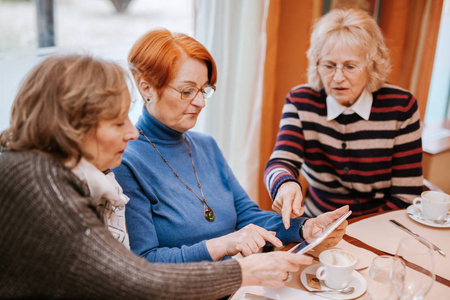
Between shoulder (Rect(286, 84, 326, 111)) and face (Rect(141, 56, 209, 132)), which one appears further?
shoulder (Rect(286, 84, 326, 111))

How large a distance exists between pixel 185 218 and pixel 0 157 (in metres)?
0.65

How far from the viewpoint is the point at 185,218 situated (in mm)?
1435

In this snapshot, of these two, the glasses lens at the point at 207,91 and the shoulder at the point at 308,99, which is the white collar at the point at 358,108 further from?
the glasses lens at the point at 207,91

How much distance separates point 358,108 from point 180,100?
0.91 metres

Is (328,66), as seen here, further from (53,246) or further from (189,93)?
(53,246)

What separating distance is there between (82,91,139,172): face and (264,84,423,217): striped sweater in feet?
2.96

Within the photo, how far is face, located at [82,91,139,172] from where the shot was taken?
1.02 meters

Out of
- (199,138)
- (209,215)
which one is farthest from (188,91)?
(209,215)

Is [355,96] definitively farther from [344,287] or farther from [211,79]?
[344,287]

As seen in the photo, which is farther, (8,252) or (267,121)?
(267,121)

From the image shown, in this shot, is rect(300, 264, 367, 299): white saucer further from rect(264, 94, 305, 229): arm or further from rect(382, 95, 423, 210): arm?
rect(382, 95, 423, 210): arm


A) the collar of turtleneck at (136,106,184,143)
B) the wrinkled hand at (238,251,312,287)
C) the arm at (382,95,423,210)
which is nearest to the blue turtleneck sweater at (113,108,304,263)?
the collar of turtleneck at (136,106,184,143)

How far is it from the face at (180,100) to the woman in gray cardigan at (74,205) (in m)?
0.41

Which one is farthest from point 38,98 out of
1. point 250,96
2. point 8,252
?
point 250,96
